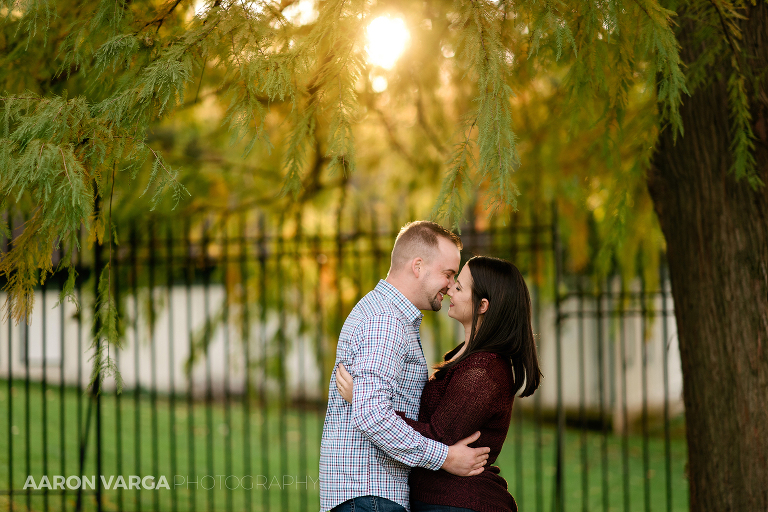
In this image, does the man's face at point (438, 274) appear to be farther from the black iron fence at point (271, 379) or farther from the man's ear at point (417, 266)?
the black iron fence at point (271, 379)

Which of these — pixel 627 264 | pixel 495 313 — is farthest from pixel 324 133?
pixel 495 313

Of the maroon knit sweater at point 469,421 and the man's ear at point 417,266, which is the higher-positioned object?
the man's ear at point 417,266

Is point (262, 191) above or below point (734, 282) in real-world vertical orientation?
above

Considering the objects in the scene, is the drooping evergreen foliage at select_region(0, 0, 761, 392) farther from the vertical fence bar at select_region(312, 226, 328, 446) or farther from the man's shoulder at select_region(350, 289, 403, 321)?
the vertical fence bar at select_region(312, 226, 328, 446)

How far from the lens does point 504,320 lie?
94.6 inches

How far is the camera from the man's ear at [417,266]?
8.07ft

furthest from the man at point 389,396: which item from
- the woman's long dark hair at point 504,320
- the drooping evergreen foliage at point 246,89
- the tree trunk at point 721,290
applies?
the tree trunk at point 721,290

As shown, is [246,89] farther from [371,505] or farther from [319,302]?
[319,302]

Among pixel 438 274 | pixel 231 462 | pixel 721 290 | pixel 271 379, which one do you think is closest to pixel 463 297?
pixel 438 274

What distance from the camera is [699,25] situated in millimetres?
3178

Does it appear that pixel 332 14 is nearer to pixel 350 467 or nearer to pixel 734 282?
pixel 350 467

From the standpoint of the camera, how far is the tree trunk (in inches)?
121

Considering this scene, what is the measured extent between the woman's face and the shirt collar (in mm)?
178

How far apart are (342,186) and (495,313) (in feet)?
11.1
